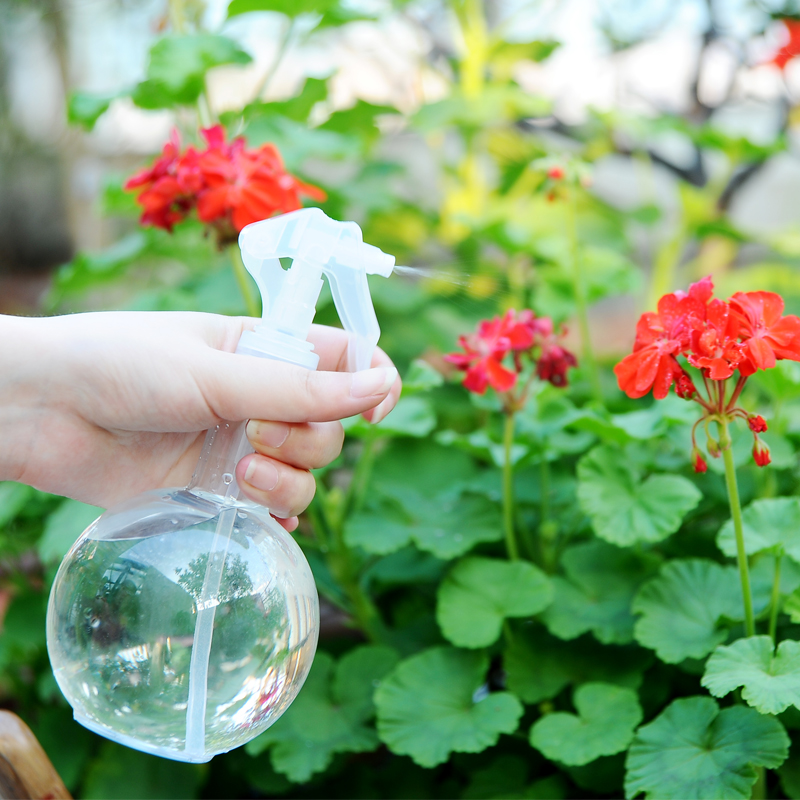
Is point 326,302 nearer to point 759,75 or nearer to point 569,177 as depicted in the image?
point 569,177

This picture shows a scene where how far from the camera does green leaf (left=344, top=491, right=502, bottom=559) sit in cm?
92

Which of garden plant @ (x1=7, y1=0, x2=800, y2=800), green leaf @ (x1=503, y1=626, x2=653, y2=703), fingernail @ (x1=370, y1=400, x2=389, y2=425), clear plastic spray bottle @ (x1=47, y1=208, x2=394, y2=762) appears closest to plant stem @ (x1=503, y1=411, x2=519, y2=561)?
garden plant @ (x1=7, y1=0, x2=800, y2=800)

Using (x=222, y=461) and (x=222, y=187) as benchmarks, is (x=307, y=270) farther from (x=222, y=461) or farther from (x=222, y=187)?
(x=222, y=187)

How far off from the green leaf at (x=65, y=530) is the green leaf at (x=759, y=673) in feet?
2.60

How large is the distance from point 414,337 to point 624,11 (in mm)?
1174

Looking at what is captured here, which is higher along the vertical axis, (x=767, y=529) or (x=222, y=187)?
(x=222, y=187)

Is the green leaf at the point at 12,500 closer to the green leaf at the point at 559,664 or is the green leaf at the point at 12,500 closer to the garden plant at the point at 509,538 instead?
the garden plant at the point at 509,538

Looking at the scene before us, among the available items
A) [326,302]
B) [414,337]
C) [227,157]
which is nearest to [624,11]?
[414,337]

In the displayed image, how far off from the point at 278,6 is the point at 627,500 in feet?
3.60

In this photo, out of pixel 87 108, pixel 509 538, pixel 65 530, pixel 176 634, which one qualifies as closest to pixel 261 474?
pixel 176 634

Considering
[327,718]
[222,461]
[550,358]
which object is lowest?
[327,718]

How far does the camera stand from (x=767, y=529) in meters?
0.73

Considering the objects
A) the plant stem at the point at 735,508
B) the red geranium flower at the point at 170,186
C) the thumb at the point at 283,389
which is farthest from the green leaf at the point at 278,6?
the plant stem at the point at 735,508

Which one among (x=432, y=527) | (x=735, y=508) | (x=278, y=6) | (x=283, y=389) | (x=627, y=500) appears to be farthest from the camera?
(x=278, y=6)
